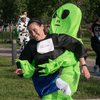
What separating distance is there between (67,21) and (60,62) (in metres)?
0.90

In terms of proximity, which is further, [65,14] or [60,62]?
[65,14]

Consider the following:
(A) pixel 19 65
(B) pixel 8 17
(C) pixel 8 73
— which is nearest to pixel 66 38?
(A) pixel 19 65

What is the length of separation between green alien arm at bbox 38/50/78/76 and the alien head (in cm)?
47

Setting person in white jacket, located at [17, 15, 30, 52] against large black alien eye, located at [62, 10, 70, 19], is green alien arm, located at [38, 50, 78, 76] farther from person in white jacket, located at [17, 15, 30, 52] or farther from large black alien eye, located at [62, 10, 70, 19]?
person in white jacket, located at [17, 15, 30, 52]

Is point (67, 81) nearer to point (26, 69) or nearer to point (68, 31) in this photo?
point (26, 69)

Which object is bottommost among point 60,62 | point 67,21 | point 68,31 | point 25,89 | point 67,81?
point 25,89

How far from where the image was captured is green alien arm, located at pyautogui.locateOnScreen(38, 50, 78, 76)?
356cm

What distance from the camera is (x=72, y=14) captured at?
165 inches

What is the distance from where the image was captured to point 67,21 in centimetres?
421

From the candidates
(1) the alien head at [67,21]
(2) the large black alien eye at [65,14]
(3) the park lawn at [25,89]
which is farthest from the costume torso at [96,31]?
(2) the large black alien eye at [65,14]

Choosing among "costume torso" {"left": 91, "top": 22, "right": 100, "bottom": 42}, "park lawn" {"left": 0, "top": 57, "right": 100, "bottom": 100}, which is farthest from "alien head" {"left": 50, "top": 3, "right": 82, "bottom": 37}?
"costume torso" {"left": 91, "top": 22, "right": 100, "bottom": 42}

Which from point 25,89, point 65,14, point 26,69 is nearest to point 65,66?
point 26,69

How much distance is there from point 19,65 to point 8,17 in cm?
2363

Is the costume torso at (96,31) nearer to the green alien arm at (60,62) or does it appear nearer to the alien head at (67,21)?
the alien head at (67,21)
